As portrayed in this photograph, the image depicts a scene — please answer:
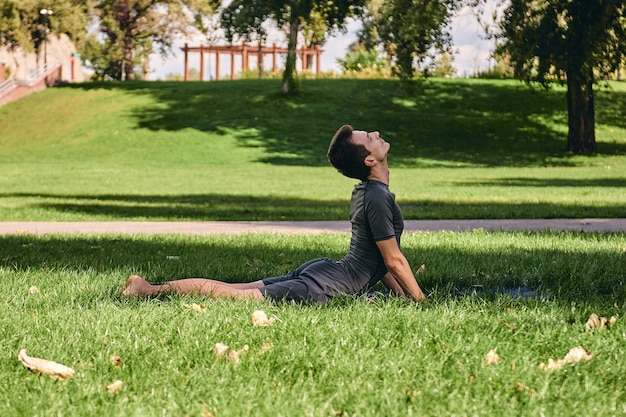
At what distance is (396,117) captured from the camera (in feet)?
132

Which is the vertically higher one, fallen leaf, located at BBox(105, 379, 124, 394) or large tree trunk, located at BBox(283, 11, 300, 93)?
large tree trunk, located at BBox(283, 11, 300, 93)

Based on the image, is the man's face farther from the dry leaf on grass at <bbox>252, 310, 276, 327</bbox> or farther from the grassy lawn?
the dry leaf on grass at <bbox>252, 310, 276, 327</bbox>

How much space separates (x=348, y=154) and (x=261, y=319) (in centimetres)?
119

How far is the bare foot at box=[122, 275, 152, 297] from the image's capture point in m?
5.55

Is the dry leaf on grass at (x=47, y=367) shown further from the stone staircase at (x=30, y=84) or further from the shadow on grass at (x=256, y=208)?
the stone staircase at (x=30, y=84)

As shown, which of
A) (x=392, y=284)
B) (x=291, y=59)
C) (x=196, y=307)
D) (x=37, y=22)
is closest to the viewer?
(x=196, y=307)

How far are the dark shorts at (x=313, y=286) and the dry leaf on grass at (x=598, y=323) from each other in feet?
4.84

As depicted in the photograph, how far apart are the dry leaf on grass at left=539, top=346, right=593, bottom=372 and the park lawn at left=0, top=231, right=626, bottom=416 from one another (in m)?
0.04

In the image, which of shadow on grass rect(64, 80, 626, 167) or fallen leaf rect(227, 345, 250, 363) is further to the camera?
shadow on grass rect(64, 80, 626, 167)

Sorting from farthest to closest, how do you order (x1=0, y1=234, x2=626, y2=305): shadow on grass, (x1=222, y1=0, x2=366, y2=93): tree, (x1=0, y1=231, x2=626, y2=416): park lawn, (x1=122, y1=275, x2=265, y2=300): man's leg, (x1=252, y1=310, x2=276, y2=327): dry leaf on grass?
(x1=222, y1=0, x2=366, y2=93): tree → (x1=0, y1=234, x2=626, y2=305): shadow on grass → (x1=122, y1=275, x2=265, y2=300): man's leg → (x1=252, y1=310, x2=276, y2=327): dry leaf on grass → (x1=0, y1=231, x2=626, y2=416): park lawn

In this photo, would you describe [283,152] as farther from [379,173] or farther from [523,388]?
[523,388]

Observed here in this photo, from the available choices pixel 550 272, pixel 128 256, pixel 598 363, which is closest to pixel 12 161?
pixel 128 256

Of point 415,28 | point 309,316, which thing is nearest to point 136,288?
point 309,316

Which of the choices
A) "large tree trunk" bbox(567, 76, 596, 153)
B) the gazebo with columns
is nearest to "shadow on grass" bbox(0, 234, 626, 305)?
"large tree trunk" bbox(567, 76, 596, 153)
